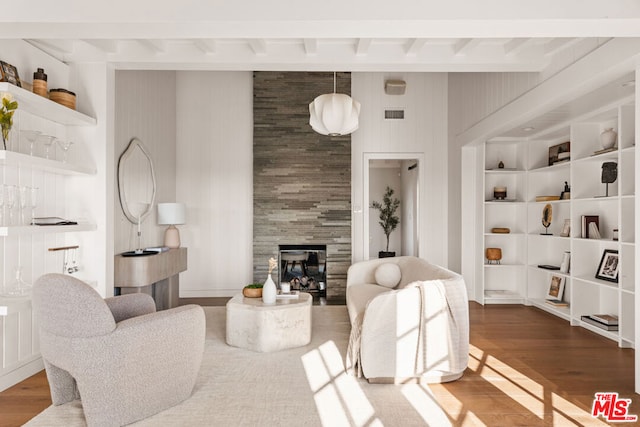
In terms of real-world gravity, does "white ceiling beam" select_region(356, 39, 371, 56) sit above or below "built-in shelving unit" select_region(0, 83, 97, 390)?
above

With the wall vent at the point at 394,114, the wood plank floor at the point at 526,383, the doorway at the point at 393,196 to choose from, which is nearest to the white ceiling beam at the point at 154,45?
the wood plank floor at the point at 526,383

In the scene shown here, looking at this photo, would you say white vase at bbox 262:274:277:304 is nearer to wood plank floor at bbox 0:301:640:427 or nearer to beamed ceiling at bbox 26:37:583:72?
wood plank floor at bbox 0:301:640:427

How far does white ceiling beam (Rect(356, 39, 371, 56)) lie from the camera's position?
3.33 meters

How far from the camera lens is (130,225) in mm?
4754

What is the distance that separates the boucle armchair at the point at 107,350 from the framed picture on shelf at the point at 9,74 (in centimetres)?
150

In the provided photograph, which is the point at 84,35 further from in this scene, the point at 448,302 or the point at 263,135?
the point at 263,135

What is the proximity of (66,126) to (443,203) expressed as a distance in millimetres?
5279

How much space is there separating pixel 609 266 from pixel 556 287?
1.07 metres

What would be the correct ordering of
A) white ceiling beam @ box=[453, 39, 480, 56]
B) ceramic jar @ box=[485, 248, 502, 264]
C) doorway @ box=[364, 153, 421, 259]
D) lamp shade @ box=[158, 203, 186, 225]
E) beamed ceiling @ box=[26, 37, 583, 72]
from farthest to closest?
doorway @ box=[364, 153, 421, 259] → ceramic jar @ box=[485, 248, 502, 264] → lamp shade @ box=[158, 203, 186, 225] → beamed ceiling @ box=[26, 37, 583, 72] → white ceiling beam @ box=[453, 39, 480, 56]

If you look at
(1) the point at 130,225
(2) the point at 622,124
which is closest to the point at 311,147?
(1) the point at 130,225

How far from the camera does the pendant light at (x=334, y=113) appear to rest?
432 cm

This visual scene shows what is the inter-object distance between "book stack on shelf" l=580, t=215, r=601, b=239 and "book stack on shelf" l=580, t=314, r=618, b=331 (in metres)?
0.83

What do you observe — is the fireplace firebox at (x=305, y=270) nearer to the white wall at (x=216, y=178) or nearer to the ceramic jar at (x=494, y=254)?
the white wall at (x=216, y=178)

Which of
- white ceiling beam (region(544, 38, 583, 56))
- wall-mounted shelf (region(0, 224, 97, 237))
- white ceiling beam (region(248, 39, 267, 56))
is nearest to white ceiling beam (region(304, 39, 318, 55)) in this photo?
white ceiling beam (region(248, 39, 267, 56))
